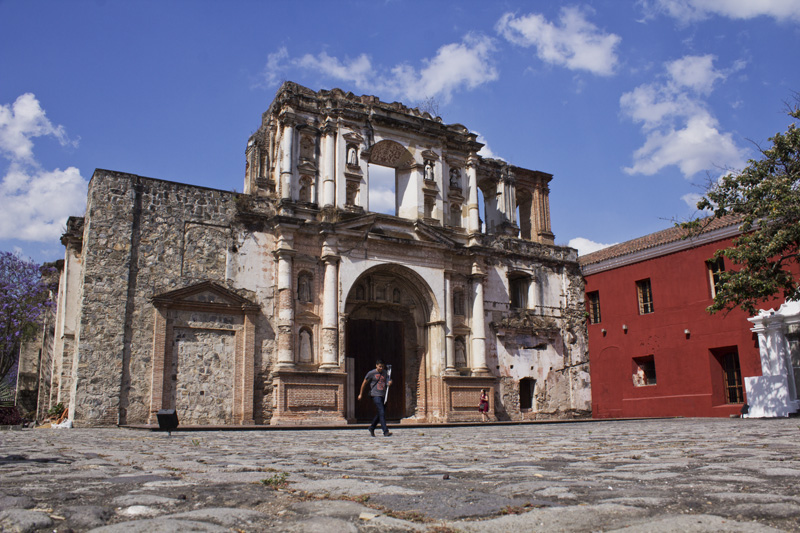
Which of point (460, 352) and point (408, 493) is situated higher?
point (460, 352)

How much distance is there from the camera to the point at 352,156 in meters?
21.7

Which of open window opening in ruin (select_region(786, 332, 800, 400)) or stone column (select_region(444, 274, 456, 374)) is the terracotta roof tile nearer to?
open window opening in ruin (select_region(786, 332, 800, 400))

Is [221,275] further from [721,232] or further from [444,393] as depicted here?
[721,232]

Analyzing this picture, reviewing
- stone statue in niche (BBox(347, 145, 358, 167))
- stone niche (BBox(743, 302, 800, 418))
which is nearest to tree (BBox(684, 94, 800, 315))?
stone niche (BBox(743, 302, 800, 418))

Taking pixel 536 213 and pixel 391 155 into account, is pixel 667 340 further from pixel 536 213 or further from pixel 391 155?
pixel 391 155

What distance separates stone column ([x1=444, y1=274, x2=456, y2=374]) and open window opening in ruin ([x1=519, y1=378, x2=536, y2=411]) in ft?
11.2

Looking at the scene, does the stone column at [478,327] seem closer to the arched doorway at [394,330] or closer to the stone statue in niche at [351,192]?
the arched doorway at [394,330]

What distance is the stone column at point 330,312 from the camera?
64.1 ft

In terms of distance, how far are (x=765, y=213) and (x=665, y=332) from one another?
25.7 feet

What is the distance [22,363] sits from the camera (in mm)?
27953

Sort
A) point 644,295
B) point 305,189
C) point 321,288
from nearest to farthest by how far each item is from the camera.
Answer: point 321,288
point 305,189
point 644,295

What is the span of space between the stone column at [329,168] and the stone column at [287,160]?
3.42 feet

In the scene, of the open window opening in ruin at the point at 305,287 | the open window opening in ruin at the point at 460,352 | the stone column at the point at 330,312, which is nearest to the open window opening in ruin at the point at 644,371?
the open window opening in ruin at the point at 460,352

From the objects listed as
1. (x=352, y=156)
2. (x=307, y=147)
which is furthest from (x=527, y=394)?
(x=307, y=147)
